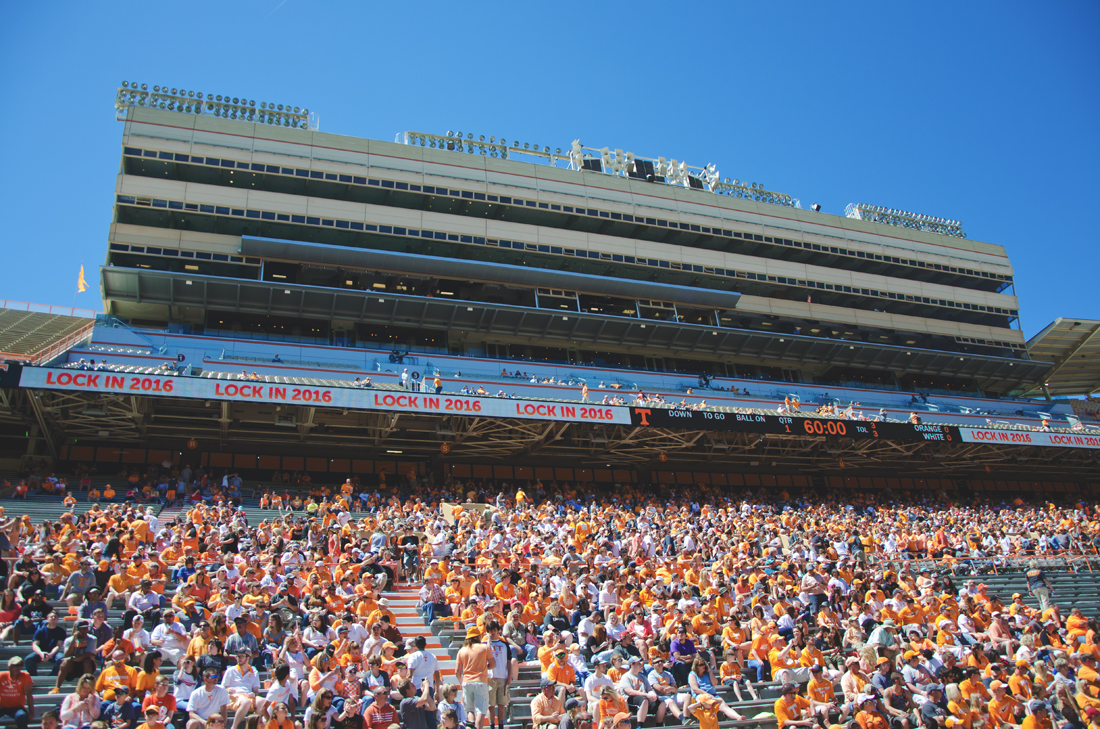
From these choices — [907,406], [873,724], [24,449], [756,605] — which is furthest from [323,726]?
[907,406]

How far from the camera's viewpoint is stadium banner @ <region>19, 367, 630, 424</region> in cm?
2373

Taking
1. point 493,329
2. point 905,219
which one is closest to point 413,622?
point 493,329

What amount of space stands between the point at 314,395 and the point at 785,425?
68.9ft

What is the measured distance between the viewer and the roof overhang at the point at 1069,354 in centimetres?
5562

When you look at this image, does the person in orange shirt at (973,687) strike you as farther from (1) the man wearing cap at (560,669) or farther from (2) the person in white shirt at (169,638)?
(2) the person in white shirt at (169,638)

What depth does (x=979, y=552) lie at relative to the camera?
23.6m

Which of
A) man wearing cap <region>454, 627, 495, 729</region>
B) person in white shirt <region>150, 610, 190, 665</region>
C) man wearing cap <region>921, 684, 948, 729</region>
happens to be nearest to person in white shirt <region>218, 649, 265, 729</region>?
person in white shirt <region>150, 610, 190, 665</region>

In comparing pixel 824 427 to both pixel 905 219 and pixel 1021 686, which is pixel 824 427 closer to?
pixel 1021 686

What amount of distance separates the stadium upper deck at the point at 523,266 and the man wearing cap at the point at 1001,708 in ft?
104

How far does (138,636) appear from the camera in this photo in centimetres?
1012

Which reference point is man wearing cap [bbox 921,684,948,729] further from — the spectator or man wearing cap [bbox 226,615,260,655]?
the spectator

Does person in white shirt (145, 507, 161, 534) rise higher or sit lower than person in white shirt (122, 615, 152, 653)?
higher

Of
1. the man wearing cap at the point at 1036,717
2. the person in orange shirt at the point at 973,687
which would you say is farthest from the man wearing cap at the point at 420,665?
the man wearing cap at the point at 1036,717

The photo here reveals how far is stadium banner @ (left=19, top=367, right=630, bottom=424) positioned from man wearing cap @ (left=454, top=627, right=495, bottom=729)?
1896 centimetres
